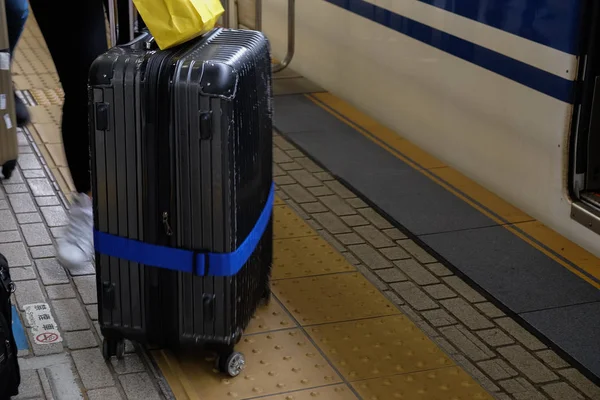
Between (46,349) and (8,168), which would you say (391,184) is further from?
(46,349)

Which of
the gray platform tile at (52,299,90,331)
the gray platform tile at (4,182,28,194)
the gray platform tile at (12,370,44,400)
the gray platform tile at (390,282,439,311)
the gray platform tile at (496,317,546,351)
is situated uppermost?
the gray platform tile at (12,370,44,400)

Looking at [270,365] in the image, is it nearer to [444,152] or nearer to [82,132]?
[82,132]

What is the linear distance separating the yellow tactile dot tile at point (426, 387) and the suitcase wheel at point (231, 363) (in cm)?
38

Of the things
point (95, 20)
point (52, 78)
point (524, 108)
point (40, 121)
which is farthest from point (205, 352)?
point (52, 78)

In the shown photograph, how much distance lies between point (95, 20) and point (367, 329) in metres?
1.52

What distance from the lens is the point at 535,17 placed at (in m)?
3.80

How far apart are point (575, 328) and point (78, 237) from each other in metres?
1.94

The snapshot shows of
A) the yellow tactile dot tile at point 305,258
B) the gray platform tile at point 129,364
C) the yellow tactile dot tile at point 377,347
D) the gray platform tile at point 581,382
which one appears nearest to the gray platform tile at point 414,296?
the yellow tactile dot tile at point 377,347

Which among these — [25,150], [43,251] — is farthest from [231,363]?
[25,150]

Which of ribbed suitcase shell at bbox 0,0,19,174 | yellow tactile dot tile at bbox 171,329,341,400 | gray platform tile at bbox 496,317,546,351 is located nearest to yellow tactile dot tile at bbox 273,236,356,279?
yellow tactile dot tile at bbox 171,329,341,400

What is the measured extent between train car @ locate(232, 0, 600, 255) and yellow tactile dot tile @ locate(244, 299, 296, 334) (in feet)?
4.50

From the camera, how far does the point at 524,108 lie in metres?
4.01

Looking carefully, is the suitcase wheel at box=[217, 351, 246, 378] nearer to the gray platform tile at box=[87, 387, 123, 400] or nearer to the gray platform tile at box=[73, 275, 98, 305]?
the gray platform tile at box=[87, 387, 123, 400]

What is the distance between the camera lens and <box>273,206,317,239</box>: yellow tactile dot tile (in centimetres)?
395
